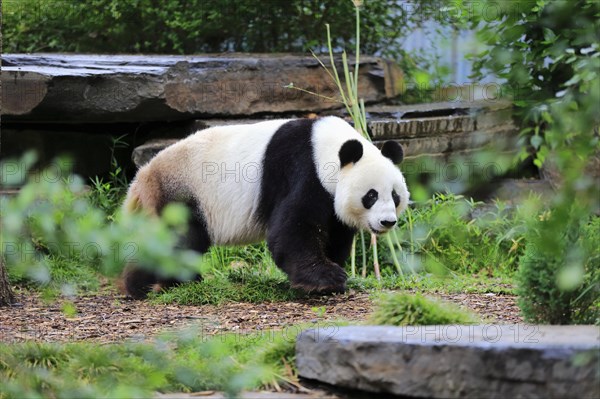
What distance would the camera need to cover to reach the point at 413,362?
3.38 m

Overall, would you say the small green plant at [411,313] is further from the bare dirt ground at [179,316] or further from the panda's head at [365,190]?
the panda's head at [365,190]

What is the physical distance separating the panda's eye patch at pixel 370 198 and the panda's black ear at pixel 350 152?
244 millimetres

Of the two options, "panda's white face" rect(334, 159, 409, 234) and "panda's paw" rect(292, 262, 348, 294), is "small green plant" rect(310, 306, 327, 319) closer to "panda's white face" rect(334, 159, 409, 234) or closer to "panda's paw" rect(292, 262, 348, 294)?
"panda's paw" rect(292, 262, 348, 294)

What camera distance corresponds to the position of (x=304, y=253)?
5.72 meters

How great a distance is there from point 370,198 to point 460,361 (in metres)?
2.52

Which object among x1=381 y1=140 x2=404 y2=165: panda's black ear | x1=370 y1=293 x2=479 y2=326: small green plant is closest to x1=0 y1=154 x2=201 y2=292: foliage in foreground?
x1=370 y1=293 x2=479 y2=326: small green plant

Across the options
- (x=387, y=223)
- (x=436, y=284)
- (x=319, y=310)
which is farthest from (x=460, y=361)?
(x=436, y=284)

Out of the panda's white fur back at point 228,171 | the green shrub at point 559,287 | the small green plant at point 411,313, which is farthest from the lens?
the panda's white fur back at point 228,171

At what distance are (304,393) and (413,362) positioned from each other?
1.92ft

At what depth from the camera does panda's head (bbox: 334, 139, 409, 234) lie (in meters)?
5.67

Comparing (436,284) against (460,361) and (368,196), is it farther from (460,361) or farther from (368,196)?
(460,361)

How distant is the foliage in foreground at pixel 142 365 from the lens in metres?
3.42

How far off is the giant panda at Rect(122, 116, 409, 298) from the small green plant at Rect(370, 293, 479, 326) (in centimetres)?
157

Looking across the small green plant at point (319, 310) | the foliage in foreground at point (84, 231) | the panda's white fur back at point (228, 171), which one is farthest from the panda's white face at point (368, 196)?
the foliage in foreground at point (84, 231)
